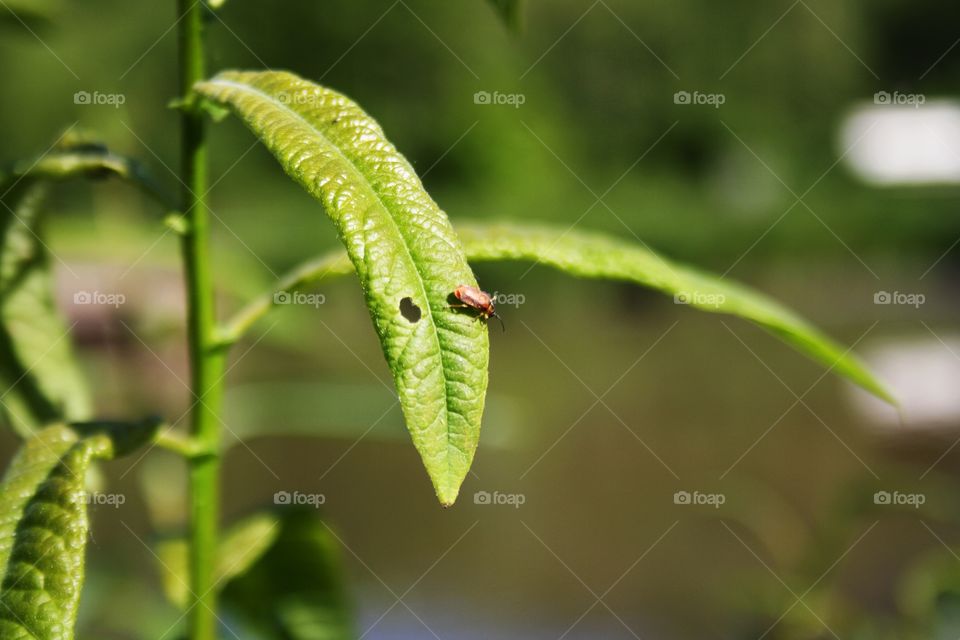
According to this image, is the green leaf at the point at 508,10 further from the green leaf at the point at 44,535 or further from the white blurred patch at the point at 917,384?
the white blurred patch at the point at 917,384

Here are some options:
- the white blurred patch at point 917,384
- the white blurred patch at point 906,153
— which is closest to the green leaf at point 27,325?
the white blurred patch at point 917,384

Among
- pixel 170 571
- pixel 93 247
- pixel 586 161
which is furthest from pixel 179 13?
pixel 586 161

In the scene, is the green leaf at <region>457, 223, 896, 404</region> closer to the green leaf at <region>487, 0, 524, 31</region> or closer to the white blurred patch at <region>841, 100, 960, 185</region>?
the green leaf at <region>487, 0, 524, 31</region>
